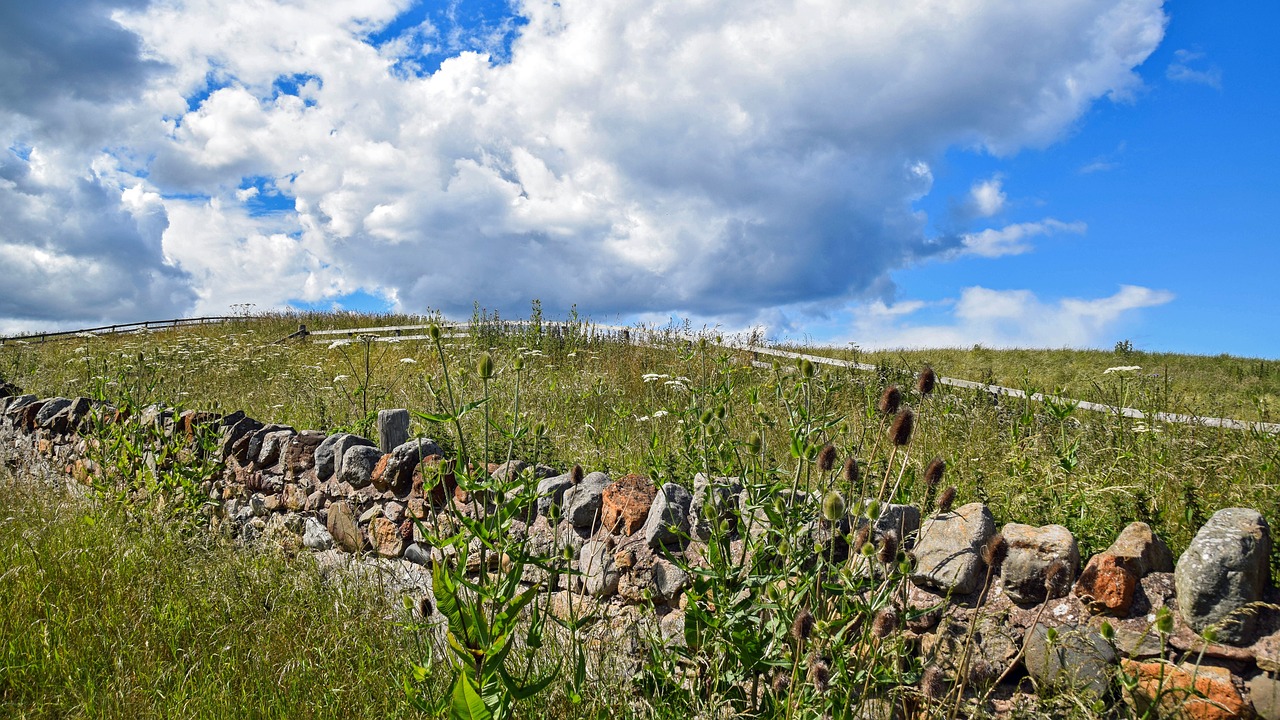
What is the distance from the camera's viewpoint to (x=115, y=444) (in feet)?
18.0

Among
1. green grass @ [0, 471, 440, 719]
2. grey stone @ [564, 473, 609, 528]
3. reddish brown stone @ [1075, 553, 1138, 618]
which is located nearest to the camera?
reddish brown stone @ [1075, 553, 1138, 618]

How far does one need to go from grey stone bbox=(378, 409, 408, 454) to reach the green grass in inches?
35.0

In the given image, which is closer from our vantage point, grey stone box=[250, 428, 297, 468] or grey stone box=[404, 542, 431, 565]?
grey stone box=[404, 542, 431, 565]

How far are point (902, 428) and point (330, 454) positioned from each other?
13.7ft

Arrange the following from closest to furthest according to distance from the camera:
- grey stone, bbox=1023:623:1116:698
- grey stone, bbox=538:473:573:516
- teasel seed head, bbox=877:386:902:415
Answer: teasel seed head, bbox=877:386:902:415, grey stone, bbox=1023:623:1116:698, grey stone, bbox=538:473:573:516

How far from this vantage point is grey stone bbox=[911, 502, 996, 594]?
9.15ft

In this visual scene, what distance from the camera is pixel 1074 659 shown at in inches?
102

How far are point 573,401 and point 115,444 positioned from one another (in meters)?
3.68

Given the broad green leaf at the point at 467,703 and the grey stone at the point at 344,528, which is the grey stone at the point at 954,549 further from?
the grey stone at the point at 344,528

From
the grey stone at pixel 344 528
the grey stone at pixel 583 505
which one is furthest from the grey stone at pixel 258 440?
the grey stone at pixel 583 505

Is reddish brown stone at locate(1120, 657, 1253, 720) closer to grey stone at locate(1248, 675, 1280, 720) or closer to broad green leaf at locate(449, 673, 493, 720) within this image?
grey stone at locate(1248, 675, 1280, 720)

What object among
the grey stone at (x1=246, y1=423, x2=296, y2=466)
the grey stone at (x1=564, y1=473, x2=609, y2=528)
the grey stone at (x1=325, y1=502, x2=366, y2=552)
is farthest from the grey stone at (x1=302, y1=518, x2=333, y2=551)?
the grey stone at (x1=564, y1=473, x2=609, y2=528)

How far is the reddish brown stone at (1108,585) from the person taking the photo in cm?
265

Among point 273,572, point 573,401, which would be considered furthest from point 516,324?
point 273,572
